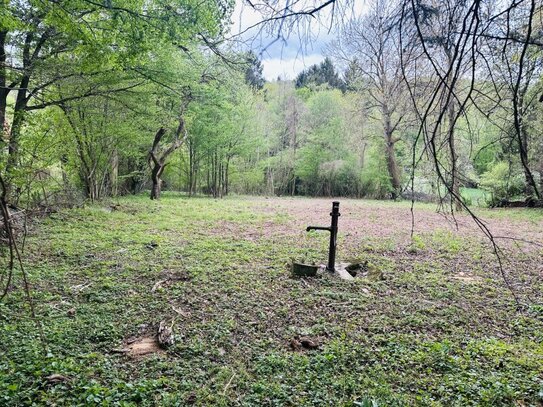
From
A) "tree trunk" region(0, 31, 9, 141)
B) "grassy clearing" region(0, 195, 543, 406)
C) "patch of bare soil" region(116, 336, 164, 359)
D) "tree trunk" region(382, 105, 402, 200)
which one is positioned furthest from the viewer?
"tree trunk" region(382, 105, 402, 200)

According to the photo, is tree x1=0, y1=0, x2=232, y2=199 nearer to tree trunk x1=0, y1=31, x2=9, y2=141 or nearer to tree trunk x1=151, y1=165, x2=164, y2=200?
tree trunk x1=0, y1=31, x2=9, y2=141

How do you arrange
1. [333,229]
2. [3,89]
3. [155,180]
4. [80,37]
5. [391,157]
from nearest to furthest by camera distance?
[333,229]
[80,37]
[3,89]
[155,180]
[391,157]

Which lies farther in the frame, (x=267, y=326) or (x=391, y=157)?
(x=391, y=157)

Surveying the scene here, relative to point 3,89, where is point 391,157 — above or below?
above

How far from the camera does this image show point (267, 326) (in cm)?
292

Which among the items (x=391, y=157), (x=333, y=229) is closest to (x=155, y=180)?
(x=333, y=229)

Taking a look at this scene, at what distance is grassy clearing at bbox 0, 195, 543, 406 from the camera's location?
200 centimetres

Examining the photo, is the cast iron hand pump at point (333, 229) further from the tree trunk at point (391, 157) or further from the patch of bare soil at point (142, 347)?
the tree trunk at point (391, 157)

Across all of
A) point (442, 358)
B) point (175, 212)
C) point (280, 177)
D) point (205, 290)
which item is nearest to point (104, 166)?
point (175, 212)

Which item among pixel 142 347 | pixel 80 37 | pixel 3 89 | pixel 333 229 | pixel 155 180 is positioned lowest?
pixel 142 347

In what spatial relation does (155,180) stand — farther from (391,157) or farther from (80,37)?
(391,157)

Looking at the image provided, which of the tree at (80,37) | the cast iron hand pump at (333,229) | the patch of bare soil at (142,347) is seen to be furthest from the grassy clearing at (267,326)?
the tree at (80,37)

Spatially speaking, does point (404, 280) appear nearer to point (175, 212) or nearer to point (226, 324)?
point (226, 324)

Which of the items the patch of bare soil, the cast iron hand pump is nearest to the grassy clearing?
the patch of bare soil
